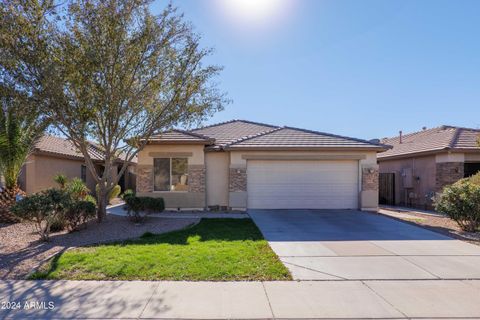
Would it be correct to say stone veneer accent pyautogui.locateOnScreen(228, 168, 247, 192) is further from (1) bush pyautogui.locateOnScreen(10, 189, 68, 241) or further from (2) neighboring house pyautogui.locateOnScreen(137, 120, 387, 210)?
(1) bush pyautogui.locateOnScreen(10, 189, 68, 241)

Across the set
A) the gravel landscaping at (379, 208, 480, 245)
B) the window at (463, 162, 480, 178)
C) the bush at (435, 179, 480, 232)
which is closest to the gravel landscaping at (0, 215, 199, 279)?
the gravel landscaping at (379, 208, 480, 245)

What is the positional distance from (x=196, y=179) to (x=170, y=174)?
1243 millimetres

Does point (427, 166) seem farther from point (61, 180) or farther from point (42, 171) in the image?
point (42, 171)

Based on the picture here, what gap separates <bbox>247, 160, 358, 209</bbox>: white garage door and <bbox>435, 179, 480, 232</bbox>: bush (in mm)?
4617

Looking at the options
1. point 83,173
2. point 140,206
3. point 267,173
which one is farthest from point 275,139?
point 83,173

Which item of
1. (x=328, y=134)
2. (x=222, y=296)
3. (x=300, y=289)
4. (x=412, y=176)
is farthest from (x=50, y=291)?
(x=412, y=176)

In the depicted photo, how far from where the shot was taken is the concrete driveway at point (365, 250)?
6.23 m

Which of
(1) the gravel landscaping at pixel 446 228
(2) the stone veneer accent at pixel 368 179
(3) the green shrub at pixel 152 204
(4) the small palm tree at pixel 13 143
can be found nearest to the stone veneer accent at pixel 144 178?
(3) the green shrub at pixel 152 204

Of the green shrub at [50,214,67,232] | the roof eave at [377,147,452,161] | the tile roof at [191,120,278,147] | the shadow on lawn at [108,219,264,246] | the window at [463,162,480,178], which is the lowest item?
the shadow on lawn at [108,219,264,246]

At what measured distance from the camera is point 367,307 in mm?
4727

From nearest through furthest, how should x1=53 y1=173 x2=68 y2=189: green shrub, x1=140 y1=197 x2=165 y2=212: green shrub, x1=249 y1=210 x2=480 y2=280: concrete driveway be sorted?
x1=249 y1=210 x2=480 y2=280: concrete driveway → x1=140 y1=197 x2=165 y2=212: green shrub → x1=53 y1=173 x2=68 y2=189: green shrub

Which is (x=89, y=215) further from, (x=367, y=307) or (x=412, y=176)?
(x=412, y=176)

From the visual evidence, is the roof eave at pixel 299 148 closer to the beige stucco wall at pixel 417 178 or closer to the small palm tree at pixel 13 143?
the beige stucco wall at pixel 417 178

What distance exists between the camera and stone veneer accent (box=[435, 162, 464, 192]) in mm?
16078
